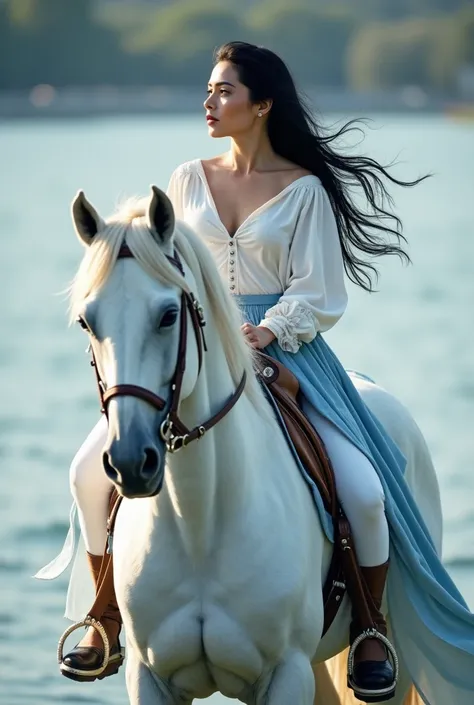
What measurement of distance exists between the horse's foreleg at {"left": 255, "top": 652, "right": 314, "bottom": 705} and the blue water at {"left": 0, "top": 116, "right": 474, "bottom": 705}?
1.24 meters

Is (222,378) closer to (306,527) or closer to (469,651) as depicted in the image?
(306,527)

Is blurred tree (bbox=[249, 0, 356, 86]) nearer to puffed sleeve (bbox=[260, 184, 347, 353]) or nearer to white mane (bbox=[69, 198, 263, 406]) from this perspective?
puffed sleeve (bbox=[260, 184, 347, 353])

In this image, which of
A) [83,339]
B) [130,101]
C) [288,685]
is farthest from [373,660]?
[130,101]

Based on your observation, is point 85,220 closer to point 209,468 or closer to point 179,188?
point 209,468

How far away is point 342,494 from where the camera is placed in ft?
16.5

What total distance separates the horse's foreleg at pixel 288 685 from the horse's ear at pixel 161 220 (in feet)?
4.29

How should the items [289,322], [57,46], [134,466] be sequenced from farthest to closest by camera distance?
[57,46], [289,322], [134,466]

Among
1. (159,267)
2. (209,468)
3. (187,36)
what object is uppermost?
(159,267)

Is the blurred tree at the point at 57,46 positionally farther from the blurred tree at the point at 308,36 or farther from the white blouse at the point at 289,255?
the white blouse at the point at 289,255

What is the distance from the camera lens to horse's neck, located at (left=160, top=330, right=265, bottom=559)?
14.3 feet

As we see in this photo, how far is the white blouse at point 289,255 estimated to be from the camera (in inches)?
203

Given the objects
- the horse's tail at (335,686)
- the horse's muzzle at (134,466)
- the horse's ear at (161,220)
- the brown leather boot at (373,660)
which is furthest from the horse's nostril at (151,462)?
the horse's tail at (335,686)

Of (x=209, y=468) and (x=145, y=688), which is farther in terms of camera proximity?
(x=145, y=688)

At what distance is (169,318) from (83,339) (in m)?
24.7
